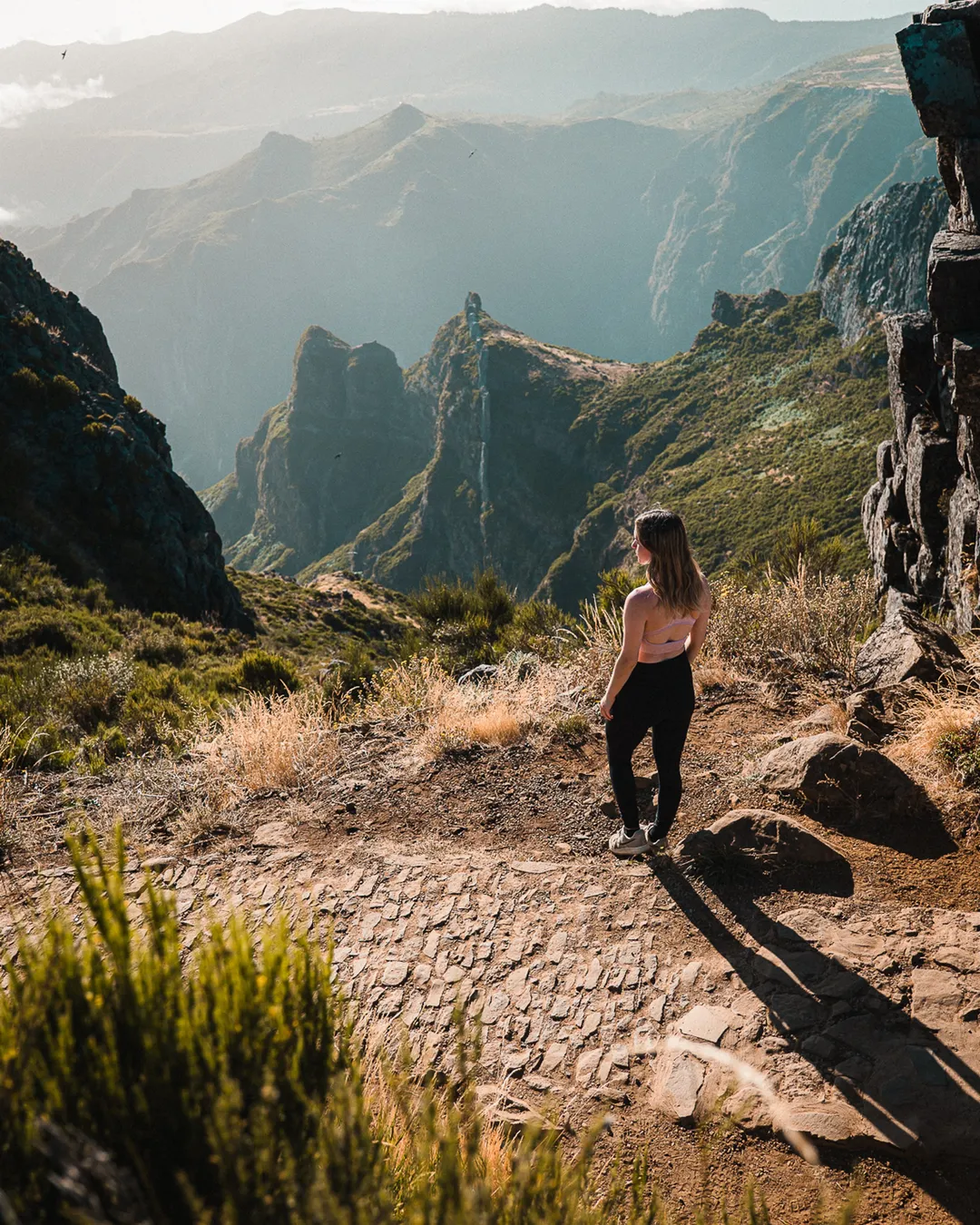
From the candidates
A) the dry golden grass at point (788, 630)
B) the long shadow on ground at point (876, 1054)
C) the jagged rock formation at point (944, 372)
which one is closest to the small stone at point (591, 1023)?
the long shadow on ground at point (876, 1054)

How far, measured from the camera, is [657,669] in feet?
13.0

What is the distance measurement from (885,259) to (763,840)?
81.1m

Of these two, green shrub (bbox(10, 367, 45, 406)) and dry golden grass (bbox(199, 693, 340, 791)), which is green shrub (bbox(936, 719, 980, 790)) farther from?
green shrub (bbox(10, 367, 45, 406))

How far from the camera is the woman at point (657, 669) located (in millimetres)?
3783

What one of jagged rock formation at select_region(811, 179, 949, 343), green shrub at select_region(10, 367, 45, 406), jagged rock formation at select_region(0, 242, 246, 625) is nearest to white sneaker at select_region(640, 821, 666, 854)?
jagged rock formation at select_region(0, 242, 246, 625)

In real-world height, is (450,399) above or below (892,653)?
above

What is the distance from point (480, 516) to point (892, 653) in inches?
3891

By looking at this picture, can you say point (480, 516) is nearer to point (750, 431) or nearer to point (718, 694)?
point (750, 431)

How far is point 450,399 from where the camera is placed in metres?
112

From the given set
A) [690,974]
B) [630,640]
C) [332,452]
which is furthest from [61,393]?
[332,452]

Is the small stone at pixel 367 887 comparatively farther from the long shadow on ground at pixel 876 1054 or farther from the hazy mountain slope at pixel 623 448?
the hazy mountain slope at pixel 623 448

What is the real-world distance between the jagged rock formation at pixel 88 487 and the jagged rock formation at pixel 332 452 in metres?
119

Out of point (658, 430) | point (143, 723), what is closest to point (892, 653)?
point (143, 723)

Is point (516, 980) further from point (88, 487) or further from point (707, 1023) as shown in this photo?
point (88, 487)
